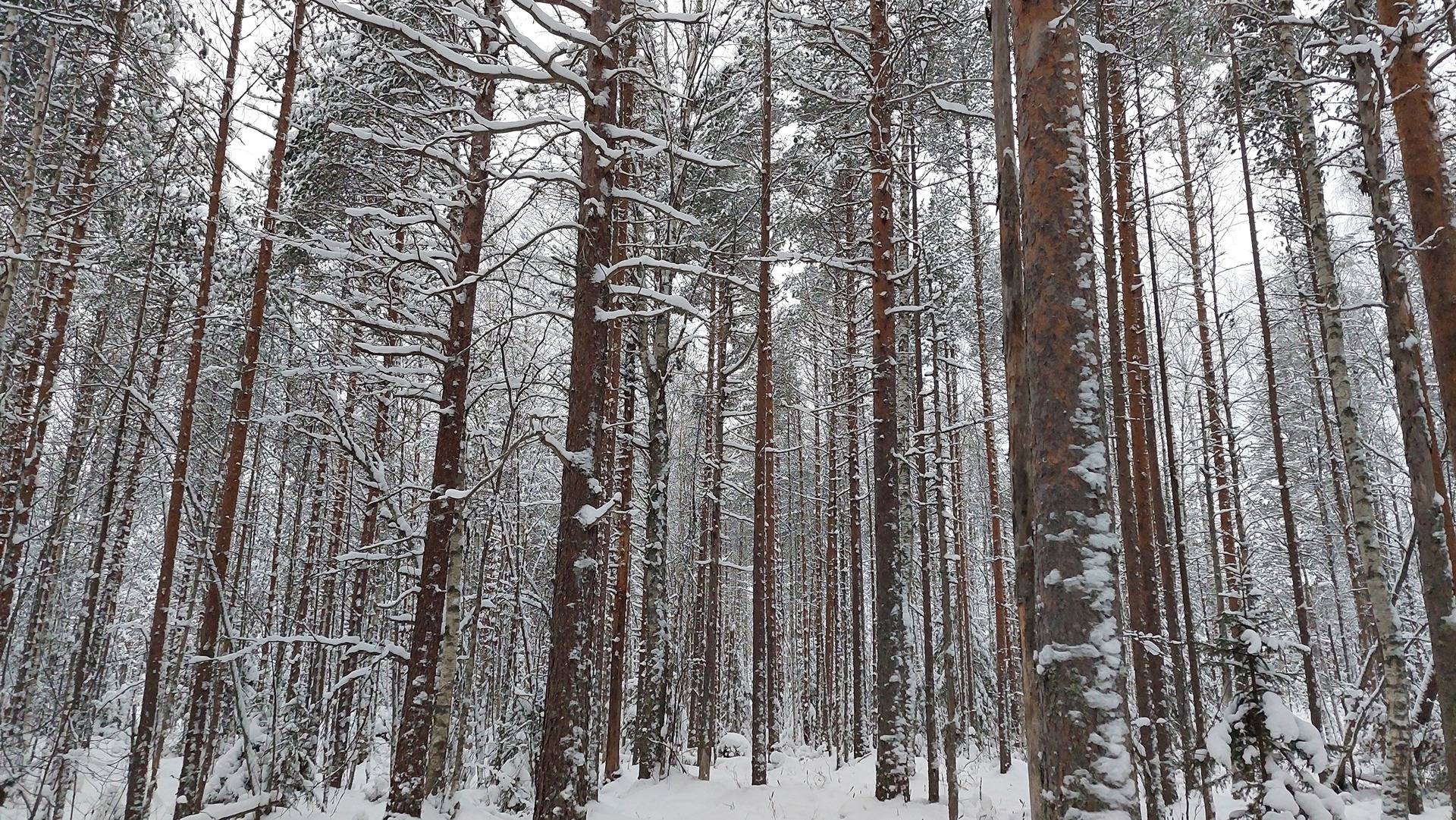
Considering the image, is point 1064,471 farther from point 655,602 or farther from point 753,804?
point 655,602

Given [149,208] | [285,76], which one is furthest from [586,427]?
[149,208]

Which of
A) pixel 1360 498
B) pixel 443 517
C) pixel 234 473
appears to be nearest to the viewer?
pixel 443 517

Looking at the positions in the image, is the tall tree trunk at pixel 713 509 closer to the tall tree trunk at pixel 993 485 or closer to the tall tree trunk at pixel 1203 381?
the tall tree trunk at pixel 993 485

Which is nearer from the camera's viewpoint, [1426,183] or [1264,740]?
[1264,740]

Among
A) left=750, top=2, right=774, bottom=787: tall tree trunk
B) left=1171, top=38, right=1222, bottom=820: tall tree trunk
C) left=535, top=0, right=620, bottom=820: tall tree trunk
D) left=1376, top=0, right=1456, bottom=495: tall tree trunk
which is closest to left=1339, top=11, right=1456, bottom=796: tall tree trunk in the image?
left=1376, top=0, right=1456, bottom=495: tall tree trunk

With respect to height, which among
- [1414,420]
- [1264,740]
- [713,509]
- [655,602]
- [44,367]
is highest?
[44,367]

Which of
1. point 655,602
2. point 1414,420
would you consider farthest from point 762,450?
point 1414,420

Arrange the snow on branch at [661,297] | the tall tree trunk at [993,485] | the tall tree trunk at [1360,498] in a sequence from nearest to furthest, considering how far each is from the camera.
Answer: the snow on branch at [661,297], the tall tree trunk at [1360,498], the tall tree trunk at [993,485]

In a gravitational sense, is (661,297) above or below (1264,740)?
above

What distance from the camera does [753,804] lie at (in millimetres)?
8945

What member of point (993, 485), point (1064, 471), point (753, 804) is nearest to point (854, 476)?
point (993, 485)

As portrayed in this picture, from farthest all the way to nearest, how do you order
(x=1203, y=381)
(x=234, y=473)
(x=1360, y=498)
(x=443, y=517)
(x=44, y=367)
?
1. (x=1203, y=381)
2. (x=44, y=367)
3. (x=234, y=473)
4. (x=1360, y=498)
5. (x=443, y=517)

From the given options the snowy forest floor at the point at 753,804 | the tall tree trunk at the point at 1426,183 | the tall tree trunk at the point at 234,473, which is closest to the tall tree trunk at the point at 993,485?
the snowy forest floor at the point at 753,804

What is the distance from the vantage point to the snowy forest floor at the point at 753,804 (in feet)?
27.1
